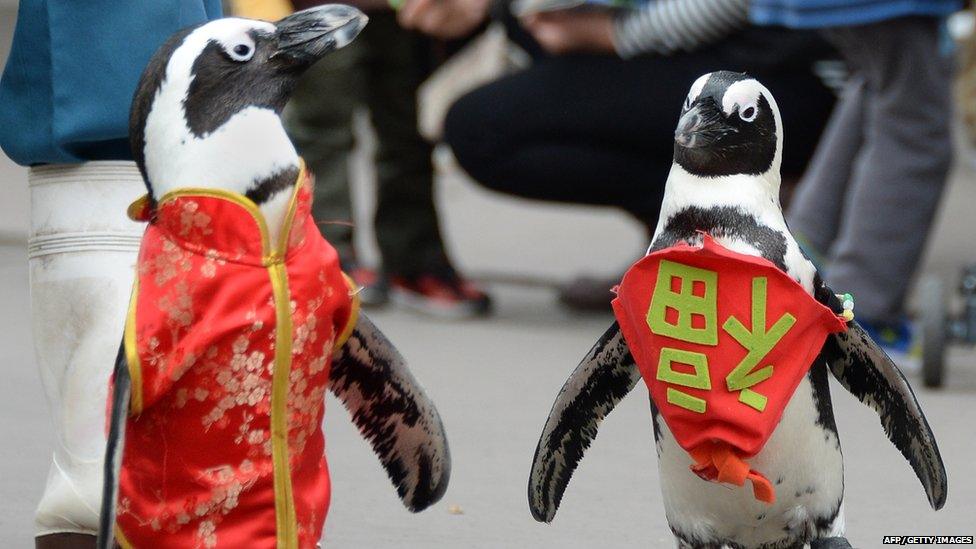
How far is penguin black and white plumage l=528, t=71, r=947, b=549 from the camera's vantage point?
2389 mm

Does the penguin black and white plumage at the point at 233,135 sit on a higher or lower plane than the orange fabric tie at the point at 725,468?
higher

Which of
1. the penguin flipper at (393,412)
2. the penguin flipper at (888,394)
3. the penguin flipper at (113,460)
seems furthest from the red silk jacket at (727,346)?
the penguin flipper at (113,460)

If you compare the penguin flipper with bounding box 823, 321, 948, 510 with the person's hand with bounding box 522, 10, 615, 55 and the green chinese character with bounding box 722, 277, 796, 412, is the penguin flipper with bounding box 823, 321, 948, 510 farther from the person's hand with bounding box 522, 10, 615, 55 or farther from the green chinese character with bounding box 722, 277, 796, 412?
the person's hand with bounding box 522, 10, 615, 55

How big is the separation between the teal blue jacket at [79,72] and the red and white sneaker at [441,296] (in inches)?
112

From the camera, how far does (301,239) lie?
7.86 ft

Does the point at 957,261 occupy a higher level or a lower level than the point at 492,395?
lower

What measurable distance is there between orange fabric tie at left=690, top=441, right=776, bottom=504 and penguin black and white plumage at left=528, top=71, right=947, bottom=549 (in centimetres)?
4

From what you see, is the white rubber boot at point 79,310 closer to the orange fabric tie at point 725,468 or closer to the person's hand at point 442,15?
the orange fabric tie at point 725,468

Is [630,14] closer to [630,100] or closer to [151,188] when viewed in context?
[630,100]

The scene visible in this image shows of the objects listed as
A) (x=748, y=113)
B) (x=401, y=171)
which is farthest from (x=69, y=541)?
(x=401, y=171)

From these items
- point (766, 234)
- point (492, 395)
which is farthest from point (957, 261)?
point (766, 234)

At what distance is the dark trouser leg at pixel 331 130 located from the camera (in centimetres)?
551

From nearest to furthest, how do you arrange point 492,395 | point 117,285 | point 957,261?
1. point 117,285
2. point 492,395
3. point 957,261

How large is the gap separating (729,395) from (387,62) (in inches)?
137
